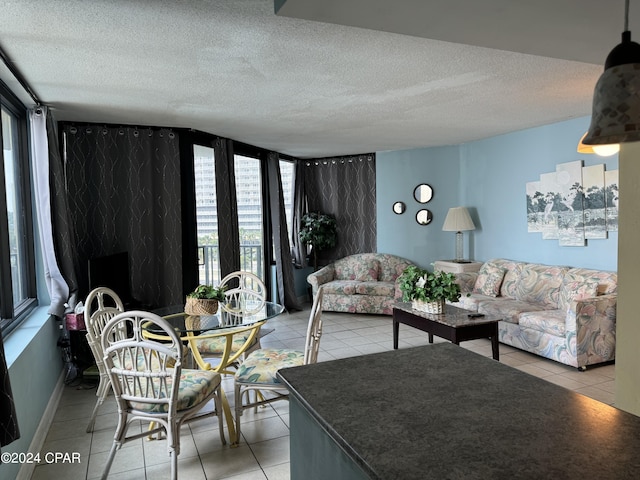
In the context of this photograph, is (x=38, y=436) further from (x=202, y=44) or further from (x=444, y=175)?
(x=444, y=175)

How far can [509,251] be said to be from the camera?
6008 millimetres

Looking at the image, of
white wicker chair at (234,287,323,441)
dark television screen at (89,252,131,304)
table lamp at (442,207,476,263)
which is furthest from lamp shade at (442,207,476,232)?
dark television screen at (89,252,131,304)

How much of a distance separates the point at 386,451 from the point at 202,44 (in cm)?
239

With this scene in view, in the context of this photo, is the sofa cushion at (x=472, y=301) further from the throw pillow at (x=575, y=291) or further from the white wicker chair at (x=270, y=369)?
the white wicker chair at (x=270, y=369)

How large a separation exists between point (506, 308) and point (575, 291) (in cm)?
67

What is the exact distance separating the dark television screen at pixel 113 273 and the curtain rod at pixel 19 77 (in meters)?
1.39

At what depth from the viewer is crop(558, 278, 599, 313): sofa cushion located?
14.5 ft

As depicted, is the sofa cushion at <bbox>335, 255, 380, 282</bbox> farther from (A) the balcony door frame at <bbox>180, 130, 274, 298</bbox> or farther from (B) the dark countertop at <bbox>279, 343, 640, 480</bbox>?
(B) the dark countertop at <bbox>279, 343, 640, 480</bbox>

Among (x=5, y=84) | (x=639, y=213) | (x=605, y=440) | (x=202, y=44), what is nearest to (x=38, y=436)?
(x=5, y=84)

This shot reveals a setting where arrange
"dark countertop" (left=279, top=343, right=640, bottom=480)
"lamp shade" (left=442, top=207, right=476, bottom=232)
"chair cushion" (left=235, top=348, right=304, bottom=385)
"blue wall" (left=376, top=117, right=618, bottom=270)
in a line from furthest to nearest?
"lamp shade" (left=442, top=207, right=476, bottom=232), "blue wall" (left=376, top=117, right=618, bottom=270), "chair cushion" (left=235, top=348, right=304, bottom=385), "dark countertop" (left=279, top=343, right=640, bottom=480)

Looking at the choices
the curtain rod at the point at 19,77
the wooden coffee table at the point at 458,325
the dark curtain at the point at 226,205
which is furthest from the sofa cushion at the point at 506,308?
the curtain rod at the point at 19,77

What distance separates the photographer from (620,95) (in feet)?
4.25

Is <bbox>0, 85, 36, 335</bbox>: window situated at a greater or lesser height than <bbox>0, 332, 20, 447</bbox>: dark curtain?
greater

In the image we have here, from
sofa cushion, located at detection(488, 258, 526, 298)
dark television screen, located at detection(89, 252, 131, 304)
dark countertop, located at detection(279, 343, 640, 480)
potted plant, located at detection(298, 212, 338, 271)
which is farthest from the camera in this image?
potted plant, located at detection(298, 212, 338, 271)
